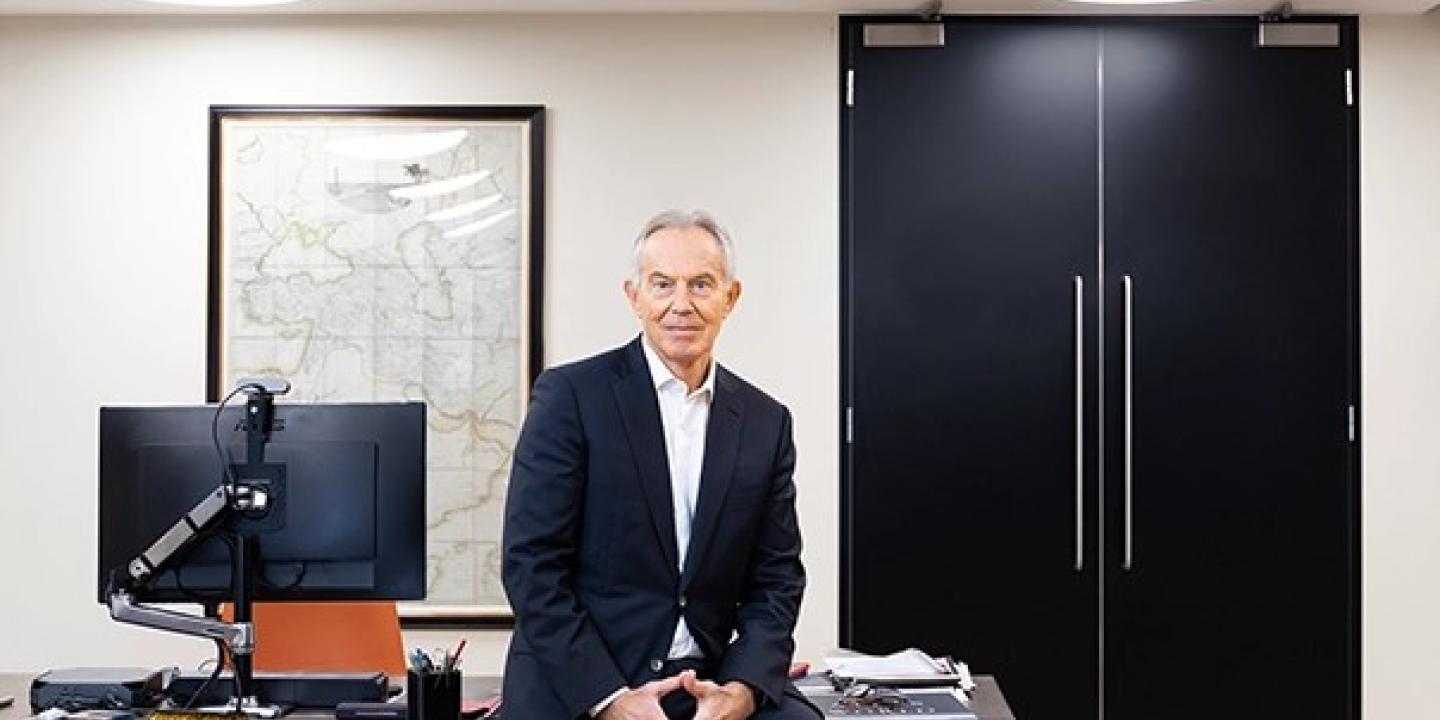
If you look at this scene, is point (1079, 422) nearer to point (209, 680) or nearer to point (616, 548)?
point (616, 548)

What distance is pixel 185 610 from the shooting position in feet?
17.9

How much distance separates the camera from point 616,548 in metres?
3.24

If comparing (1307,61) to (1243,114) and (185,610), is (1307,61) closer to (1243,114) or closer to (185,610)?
(1243,114)

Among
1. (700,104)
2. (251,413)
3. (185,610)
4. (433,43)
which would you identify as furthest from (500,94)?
(251,413)

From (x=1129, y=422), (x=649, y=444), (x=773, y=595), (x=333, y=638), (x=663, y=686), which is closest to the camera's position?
(x=663, y=686)

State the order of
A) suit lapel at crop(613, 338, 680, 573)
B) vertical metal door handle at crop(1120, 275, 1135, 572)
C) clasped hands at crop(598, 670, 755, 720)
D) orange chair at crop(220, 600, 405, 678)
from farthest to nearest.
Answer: vertical metal door handle at crop(1120, 275, 1135, 572) < orange chair at crop(220, 600, 405, 678) < suit lapel at crop(613, 338, 680, 573) < clasped hands at crop(598, 670, 755, 720)

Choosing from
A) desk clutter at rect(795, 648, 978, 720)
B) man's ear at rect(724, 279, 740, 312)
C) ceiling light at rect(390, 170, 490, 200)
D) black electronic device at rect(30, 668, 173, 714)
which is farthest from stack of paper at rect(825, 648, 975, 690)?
ceiling light at rect(390, 170, 490, 200)

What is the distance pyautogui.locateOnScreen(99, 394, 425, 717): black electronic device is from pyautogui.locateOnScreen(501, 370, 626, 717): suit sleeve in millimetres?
A: 311

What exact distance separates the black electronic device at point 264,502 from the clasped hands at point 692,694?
58 centimetres

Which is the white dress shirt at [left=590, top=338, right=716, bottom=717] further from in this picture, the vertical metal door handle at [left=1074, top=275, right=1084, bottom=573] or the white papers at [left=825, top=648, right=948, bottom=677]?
the vertical metal door handle at [left=1074, top=275, right=1084, bottom=573]

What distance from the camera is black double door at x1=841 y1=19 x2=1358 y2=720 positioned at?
5367 millimetres

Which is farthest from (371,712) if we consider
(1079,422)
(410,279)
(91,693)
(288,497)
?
(1079,422)

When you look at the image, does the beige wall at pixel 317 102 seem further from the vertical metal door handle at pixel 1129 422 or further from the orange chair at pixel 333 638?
the orange chair at pixel 333 638

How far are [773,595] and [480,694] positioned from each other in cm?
66
